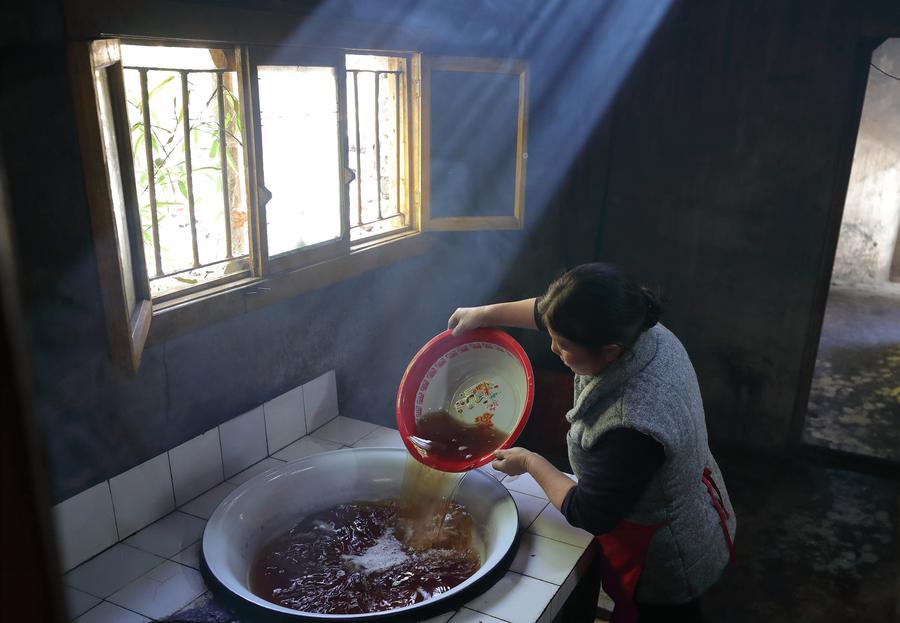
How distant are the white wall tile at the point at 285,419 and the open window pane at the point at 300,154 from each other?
0.46 meters

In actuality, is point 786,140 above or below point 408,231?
above

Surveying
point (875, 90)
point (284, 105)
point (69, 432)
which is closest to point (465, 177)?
point (284, 105)

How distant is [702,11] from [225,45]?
2.40m

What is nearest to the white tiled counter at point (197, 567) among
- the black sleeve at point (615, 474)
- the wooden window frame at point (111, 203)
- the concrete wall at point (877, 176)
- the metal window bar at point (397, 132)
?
the black sleeve at point (615, 474)

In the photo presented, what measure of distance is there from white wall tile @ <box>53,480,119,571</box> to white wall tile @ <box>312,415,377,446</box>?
718 mm

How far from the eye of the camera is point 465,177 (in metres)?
3.05

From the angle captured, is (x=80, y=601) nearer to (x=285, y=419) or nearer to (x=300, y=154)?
(x=285, y=419)

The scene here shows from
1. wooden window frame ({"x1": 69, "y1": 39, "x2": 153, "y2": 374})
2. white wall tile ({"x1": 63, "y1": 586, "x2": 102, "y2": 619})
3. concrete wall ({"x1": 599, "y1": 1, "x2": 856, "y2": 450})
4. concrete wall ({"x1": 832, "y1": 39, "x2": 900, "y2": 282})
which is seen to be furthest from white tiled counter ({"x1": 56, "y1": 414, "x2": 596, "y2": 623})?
concrete wall ({"x1": 832, "y1": 39, "x2": 900, "y2": 282})

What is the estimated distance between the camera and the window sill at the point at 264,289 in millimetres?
1816

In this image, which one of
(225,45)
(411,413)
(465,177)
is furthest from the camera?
(465,177)

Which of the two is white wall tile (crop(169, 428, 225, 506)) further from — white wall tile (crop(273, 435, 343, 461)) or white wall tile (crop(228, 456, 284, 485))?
white wall tile (crop(273, 435, 343, 461))

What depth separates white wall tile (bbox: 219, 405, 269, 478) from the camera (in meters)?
2.06

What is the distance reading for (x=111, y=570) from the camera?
1.67 m

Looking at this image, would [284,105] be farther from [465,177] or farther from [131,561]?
[131,561]
